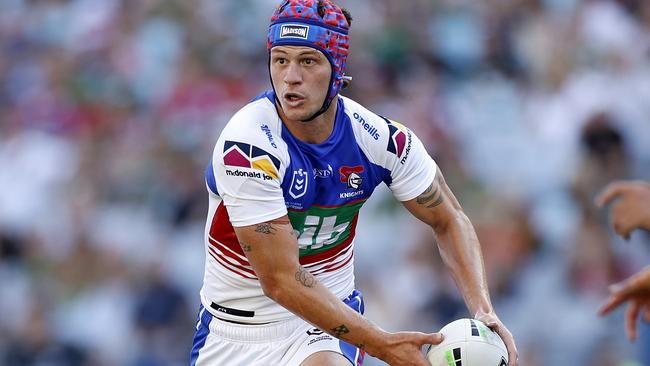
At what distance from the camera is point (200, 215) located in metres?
12.1

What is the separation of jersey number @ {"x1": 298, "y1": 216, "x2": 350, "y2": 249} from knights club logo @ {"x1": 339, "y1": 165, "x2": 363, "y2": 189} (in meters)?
0.22

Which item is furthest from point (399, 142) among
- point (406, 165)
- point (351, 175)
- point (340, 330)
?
point (340, 330)

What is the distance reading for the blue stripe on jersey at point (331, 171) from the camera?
20.7ft

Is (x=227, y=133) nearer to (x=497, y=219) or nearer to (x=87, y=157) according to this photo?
(x=497, y=219)

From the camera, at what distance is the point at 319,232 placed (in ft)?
21.6

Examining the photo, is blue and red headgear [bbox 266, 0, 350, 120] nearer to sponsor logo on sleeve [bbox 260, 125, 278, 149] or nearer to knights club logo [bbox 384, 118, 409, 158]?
sponsor logo on sleeve [bbox 260, 125, 278, 149]

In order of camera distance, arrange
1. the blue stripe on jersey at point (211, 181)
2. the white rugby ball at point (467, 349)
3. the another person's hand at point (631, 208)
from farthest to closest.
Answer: the blue stripe on jersey at point (211, 181) → the white rugby ball at point (467, 349) → the another person's hand at point (631, 208)

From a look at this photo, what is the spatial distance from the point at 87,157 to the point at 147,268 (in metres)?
1.77

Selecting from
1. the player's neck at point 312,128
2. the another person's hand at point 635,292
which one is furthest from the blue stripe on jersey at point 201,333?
the another person's hand at point 635,292

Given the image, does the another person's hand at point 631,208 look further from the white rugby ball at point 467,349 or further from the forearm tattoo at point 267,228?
the forearm tattoo at point 267,228

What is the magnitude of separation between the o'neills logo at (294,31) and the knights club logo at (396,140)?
2.62 ft

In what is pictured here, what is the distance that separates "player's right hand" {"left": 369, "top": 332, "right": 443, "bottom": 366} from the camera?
5.78m

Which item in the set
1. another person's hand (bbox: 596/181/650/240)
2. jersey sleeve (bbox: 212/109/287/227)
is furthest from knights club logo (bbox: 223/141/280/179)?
another person's hand (bbox: 596/181/650/240)

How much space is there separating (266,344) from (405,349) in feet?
3.62
